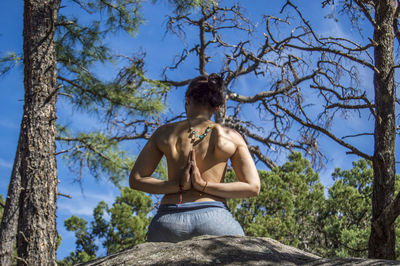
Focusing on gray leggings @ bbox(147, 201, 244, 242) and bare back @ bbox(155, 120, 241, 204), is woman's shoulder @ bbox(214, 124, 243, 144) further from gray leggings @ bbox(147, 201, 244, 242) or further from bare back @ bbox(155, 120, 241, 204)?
gray leggings @ bbox(147, 201, 244, 242)

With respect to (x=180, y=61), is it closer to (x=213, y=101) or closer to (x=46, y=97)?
(x=46, y=97)

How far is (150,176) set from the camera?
2.83 meters

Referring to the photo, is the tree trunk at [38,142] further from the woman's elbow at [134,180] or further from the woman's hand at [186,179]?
the woman's hand at [186,179]

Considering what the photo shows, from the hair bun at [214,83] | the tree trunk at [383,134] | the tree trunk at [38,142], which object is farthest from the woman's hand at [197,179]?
the tree trunk at [38,142]

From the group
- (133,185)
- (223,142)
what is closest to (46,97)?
(133,185)

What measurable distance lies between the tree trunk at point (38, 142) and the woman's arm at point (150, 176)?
254 centimetres

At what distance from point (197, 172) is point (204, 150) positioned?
0.21 metres

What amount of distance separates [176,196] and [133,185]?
0.36m

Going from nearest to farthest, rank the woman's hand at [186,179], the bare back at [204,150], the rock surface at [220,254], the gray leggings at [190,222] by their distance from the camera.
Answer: the rock surface at [220,254] → the gray leggings at [190,222] → the woman's hand at [186,179] → the bare back at [204,150]

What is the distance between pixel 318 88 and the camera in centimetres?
538

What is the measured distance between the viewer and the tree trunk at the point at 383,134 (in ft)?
14.5

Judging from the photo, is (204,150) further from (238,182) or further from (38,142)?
(38,142)

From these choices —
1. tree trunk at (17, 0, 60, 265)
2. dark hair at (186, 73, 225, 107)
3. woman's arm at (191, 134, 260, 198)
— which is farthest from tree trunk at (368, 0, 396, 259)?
tree trunk at (17, 0, 60, 265)

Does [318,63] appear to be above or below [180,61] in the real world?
below
